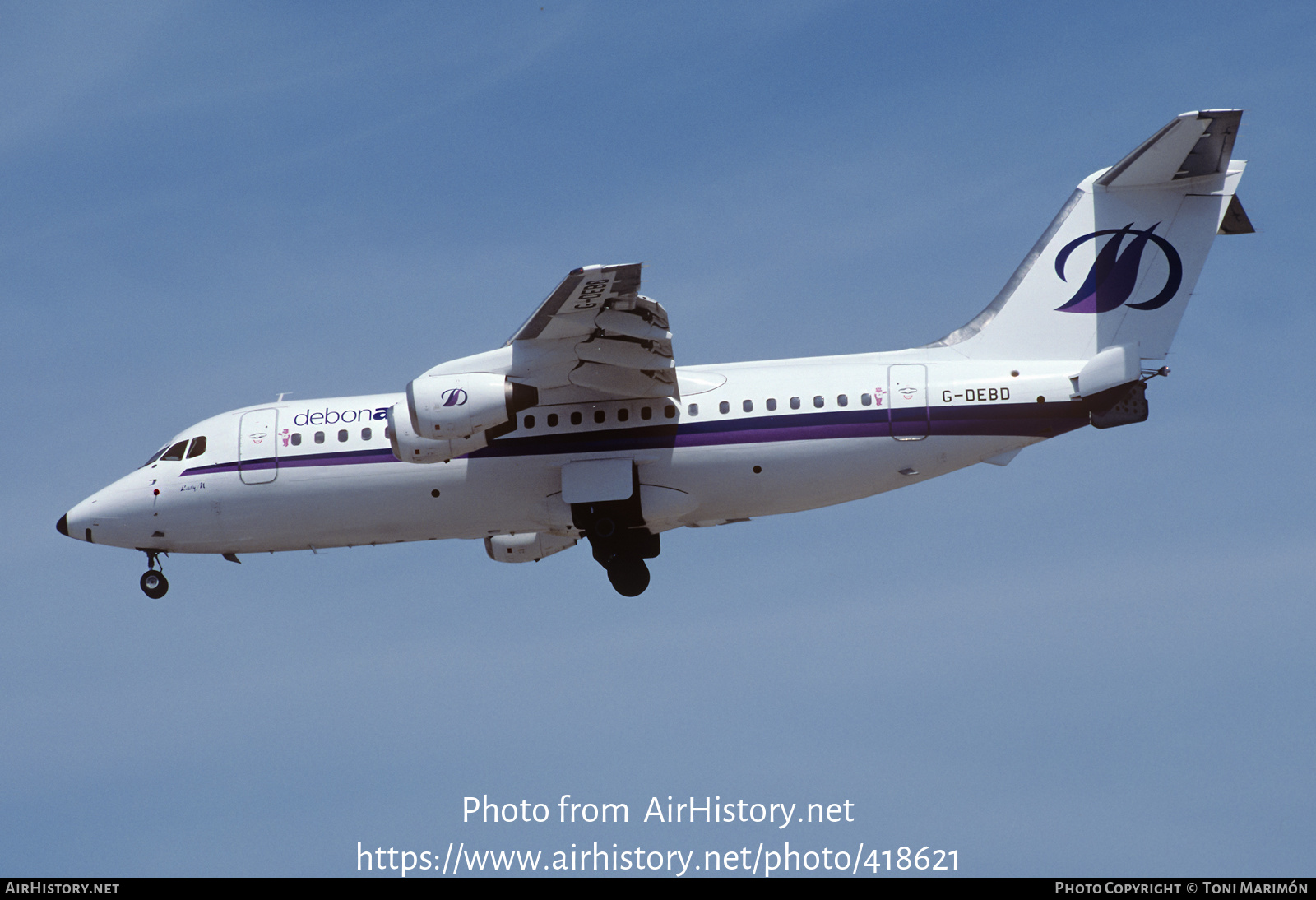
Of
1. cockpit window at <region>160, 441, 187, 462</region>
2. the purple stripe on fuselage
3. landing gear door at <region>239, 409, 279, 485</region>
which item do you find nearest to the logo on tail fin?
the purple stripe on fuselage

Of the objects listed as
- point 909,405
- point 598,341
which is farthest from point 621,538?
point 909,405

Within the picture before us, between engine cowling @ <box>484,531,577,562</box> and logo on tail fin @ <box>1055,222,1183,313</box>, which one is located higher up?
logo on tail fin @ <box>1055,222,1183,313</box>

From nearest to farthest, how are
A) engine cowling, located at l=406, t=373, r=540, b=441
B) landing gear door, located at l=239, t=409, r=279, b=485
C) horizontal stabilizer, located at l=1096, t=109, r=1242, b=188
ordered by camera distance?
engine cowling, located at l=406, t=373, r=540, b=441, horizontal stabilizer, located at l=1096, t=109, r=1242, b=188, landing gear door, located at l=239, t=409, r=279, b=485

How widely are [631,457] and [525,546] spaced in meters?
2.98

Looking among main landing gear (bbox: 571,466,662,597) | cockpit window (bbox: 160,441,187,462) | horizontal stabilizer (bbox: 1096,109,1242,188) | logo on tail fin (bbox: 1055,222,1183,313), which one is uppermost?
horizontal stabilizer (bbox: 1096,109,1242,188)

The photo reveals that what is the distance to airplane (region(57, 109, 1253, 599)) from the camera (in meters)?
18.5

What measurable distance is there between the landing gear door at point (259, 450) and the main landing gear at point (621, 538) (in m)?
3.67

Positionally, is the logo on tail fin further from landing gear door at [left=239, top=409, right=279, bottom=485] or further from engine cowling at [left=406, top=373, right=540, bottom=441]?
landing gear door at [left=239, top=409, right=279, bottom=485]

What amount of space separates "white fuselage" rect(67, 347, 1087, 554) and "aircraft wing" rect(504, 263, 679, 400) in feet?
1.50

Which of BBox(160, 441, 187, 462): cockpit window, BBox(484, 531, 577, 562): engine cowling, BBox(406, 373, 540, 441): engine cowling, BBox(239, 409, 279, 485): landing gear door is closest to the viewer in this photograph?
BBox(406, 373, 540, 441): engine cowling

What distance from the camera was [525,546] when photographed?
21641 millimetres

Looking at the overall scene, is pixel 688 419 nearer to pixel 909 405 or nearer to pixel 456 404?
pixel 909 405

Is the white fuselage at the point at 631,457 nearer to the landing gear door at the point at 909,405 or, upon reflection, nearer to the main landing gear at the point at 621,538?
the landing gear door at the point at 909,405

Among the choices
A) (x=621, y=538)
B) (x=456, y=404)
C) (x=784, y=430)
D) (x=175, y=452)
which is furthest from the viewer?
(x=175, y=452)
